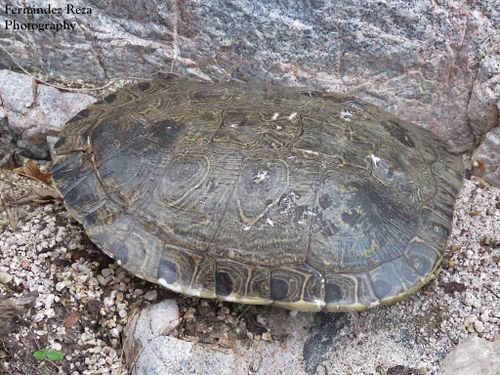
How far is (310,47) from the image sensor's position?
3.95 meters

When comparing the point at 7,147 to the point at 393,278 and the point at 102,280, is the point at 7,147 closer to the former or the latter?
the point at 102,280

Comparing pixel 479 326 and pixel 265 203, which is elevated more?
pixel 265 203

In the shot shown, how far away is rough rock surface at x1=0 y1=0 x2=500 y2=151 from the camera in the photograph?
12.3 feet

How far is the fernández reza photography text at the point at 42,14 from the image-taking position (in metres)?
4.06

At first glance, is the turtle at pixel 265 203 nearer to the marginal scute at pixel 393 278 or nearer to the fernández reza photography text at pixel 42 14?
the marginal scute at pixel 393 278

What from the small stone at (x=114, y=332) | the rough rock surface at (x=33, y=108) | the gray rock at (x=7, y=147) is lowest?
the small stone at (x=114, y=332)

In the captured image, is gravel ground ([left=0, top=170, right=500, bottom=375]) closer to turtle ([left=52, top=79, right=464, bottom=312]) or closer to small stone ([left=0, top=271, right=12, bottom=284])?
small stone ([left=0, top=271, right=12, bottom=284])

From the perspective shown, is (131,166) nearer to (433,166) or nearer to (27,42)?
(27,42)

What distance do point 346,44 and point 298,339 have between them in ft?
6.23

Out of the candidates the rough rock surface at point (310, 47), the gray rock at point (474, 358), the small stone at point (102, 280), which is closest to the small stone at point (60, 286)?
the small stone at point (102, 280)

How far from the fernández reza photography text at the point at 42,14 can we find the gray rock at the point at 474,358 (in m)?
3.16

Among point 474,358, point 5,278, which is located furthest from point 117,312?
point 474,358

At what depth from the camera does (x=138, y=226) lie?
10.7 feet

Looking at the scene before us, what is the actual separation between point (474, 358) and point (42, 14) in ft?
11.4
